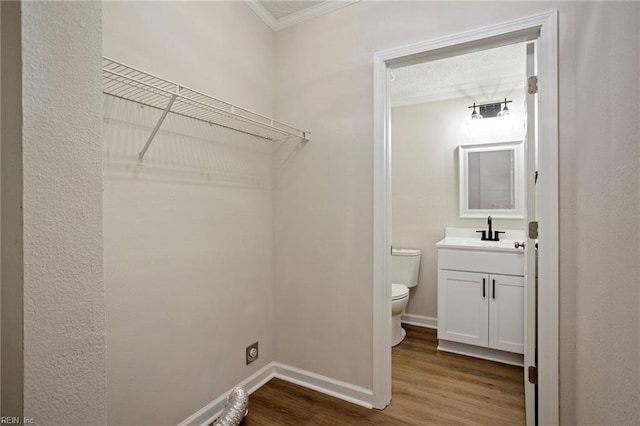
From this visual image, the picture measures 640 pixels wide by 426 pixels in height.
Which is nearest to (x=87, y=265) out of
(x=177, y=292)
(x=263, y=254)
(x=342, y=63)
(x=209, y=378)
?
(x=177, y=292)

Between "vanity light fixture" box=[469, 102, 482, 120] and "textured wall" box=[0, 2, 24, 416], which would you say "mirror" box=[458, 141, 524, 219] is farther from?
"textured wall" box=[0, 2, 24, 416]

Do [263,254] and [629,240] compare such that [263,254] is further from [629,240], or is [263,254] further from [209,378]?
[629,240]

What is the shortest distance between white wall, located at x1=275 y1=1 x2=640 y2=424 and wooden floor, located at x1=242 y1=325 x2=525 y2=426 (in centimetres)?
21

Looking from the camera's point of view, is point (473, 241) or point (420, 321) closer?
point (473, 241)

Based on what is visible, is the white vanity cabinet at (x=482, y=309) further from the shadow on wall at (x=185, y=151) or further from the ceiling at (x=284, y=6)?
the ceiling at (x=284, y=6)

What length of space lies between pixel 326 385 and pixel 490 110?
111 inches

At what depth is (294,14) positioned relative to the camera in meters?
2.15

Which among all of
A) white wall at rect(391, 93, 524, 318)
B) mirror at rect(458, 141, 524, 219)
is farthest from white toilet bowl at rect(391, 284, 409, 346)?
mirror at rect(458, 141, 524, 219)

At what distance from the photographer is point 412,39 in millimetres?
1798

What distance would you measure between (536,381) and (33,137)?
6.68 feet

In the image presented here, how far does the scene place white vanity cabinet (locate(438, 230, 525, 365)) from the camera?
244 cm

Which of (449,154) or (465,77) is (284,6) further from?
(449,154)

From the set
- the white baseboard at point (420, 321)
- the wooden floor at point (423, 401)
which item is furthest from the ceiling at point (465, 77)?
the wooden floor at point (423, 401)

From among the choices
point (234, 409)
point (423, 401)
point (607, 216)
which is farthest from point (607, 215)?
point (234, 409)
